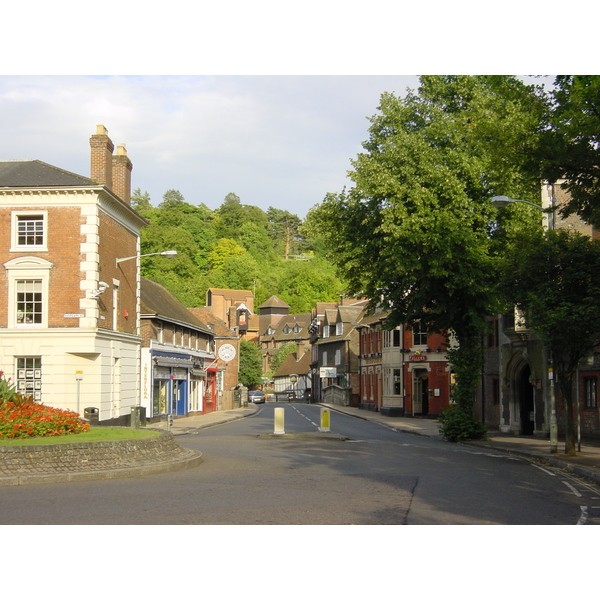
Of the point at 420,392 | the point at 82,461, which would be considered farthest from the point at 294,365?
the point at 82,461

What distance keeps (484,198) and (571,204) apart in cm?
1235

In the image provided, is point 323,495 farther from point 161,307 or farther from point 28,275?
point 161,307

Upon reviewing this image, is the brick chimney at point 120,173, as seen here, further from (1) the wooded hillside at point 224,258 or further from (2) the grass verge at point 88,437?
(1) the wooded hillside at point 224,258

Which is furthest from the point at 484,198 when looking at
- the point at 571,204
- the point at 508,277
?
the point at 571,204

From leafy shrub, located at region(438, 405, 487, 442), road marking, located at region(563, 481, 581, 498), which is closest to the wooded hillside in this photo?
leafy shrub, located at region(438, 405, 487, 442)

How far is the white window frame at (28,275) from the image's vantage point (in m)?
31.9

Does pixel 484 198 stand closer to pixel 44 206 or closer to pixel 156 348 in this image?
pixel 44 206

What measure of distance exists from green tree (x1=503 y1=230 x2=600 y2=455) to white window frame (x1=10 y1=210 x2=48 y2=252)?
19.8 metres

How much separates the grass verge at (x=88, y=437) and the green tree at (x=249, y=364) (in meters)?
80.4

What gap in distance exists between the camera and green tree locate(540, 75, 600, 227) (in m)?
14.0

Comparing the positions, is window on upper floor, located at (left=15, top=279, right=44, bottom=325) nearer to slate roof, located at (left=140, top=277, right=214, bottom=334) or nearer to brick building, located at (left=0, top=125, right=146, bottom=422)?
brick building, located at (left=0, top=125, right=146, bottom=422)

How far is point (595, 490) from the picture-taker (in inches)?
584

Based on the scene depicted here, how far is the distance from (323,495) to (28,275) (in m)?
22.9

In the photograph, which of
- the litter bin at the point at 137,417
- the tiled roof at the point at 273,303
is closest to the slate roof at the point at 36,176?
the litter bin at the point at 137,417
